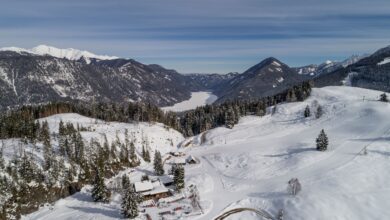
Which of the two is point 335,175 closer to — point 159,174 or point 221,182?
point 221,182

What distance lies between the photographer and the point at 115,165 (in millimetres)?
128000

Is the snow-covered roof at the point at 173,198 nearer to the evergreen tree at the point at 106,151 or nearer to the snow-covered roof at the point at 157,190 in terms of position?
the snow-covered roof at the point at 157,190

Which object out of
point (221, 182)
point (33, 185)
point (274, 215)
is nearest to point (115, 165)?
point (33, 185)

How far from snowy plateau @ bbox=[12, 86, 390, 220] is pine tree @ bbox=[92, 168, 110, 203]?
6.74 feet

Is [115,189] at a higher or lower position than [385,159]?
lower

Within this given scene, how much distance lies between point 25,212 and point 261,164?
7380cm

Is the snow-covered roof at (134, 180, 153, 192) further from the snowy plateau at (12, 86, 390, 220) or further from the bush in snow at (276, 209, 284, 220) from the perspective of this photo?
the bush in snow at (276, 209, 284, 220)

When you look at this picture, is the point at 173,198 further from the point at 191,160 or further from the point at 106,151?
the point at 106,151

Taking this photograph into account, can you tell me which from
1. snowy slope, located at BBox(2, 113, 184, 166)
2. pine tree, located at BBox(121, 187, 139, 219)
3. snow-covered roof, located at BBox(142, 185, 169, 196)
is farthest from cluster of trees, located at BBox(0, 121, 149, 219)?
pine tree, located at BBox(121, 187, 139, 219)

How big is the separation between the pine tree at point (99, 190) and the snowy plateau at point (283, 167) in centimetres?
205

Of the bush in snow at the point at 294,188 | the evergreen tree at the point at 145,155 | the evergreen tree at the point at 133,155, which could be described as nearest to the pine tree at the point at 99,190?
the evergreen tree at the point at 133,155

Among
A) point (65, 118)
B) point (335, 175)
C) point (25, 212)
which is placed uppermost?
point (65, 118)

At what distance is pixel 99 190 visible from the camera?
313 feet

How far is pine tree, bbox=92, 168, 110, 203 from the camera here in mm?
94125
